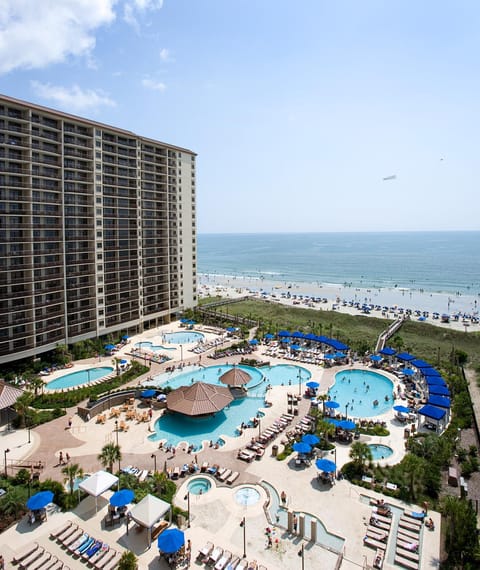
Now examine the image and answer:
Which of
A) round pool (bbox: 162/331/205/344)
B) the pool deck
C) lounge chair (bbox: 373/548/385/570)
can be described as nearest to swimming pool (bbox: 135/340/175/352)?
round pool (bbox: 162/331/205/344)

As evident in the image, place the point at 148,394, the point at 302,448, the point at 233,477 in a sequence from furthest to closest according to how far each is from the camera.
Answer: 1. the point at 148,394
2. the point at 302,448
3. the point at 233,477

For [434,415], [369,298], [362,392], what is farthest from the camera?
[369,298]

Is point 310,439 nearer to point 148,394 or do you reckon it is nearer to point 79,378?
point 148,394

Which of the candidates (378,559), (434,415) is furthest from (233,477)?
(434,415)

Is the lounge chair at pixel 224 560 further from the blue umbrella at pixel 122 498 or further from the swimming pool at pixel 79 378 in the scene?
the swimming pool at pixel 79 378

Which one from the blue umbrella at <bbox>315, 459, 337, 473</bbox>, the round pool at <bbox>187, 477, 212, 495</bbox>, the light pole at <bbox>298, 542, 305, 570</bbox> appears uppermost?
the blue umbrella at <bbox>315, 459, 337, 473</bbox>

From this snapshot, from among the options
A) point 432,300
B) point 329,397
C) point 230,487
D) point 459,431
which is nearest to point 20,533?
point 230,487

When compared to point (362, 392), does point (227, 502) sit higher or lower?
higher

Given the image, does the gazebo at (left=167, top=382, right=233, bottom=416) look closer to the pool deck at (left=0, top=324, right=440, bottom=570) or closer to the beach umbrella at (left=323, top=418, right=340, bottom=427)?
the pool deck at (left=0, top=324, right=440, bottom=570)
